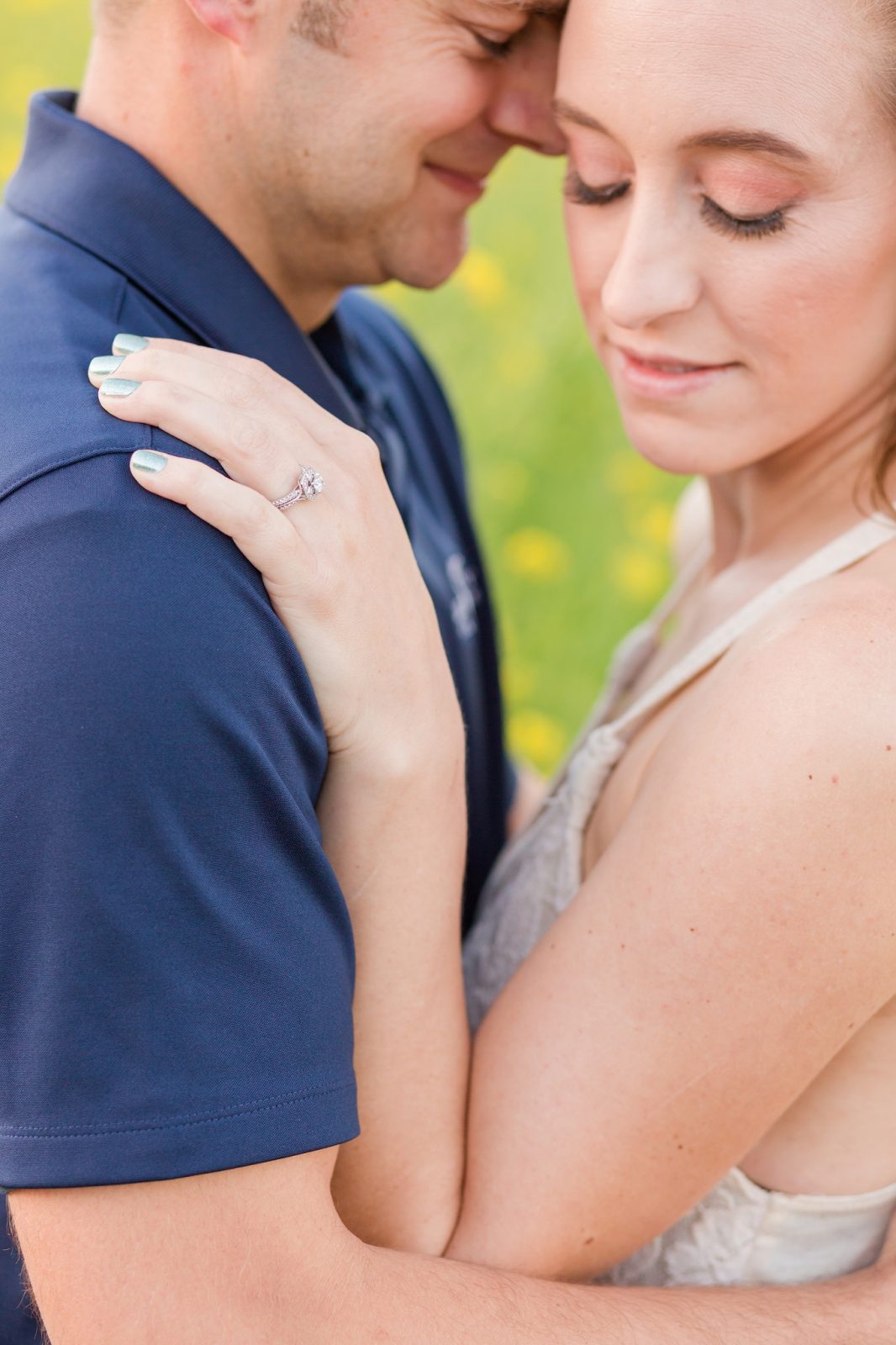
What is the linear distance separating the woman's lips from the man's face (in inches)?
15.0

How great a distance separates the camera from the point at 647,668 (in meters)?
2.26

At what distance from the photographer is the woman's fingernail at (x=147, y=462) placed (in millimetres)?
1233

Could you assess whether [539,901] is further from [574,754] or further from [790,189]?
[790,189]

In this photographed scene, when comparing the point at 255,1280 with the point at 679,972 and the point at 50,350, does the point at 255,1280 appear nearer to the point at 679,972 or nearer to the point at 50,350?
the point at 679,972

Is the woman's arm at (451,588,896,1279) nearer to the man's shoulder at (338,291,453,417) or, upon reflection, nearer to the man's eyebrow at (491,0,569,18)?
the man's eyebrow at (491,0,569,18)

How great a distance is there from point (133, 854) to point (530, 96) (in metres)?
1.28

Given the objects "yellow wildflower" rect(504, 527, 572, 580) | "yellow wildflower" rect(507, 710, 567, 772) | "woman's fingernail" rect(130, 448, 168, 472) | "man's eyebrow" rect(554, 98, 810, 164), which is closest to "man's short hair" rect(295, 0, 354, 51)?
"man's eyebrow" rect(554, 98, 810, 164)

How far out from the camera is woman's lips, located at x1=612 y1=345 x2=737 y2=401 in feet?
5.72

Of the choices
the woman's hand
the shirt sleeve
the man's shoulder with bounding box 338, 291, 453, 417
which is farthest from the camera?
the man's shoulder with bounding box 338, 291, 453, 417

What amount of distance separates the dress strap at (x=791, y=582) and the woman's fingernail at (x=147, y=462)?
30.5 inches

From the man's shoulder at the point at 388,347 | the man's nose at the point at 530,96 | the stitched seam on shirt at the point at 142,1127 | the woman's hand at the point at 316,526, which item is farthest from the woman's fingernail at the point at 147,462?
the man's shoulder at the point at 388,347

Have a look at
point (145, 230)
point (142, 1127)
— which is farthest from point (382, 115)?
point (142, 1127)

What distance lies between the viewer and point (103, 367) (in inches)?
52.9

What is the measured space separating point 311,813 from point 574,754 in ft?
2.46
